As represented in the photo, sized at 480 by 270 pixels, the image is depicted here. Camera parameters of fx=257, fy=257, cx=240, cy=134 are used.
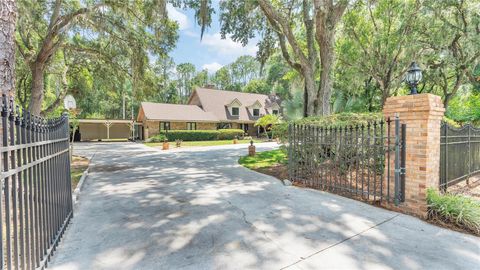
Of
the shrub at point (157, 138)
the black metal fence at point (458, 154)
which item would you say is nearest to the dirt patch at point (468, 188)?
the black metal fence at point (458, 154)

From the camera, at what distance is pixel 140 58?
39.9 feet

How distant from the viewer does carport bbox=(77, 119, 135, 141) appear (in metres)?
31.3

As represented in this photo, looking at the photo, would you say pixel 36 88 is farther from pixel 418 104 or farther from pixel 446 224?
pixel 446 224

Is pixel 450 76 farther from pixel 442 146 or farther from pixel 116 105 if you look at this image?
pixel 116 105

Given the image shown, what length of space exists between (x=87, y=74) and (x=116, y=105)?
109 feet

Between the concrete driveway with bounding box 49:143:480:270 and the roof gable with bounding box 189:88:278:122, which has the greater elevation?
the roof gable with bounding box 189:88:278:122

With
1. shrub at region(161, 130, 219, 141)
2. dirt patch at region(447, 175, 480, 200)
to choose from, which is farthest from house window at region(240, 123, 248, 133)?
dirt patch at region(447, 175, 480, 200)

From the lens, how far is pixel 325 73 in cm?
994

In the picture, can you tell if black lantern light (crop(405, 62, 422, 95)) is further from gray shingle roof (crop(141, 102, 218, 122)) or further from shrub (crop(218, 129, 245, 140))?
gray shingle roof (crop(141, 102, 218, 122))

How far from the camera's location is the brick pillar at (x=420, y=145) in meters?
4.46

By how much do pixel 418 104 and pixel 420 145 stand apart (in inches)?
28.5

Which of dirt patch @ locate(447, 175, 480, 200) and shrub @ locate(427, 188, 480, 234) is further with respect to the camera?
dirt patch @ locate(447, 175, 480, 200)

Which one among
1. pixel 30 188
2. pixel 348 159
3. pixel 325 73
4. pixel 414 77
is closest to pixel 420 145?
pixel 414 77

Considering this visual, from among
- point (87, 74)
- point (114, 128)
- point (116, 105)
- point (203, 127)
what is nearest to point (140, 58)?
point (87, 74)
